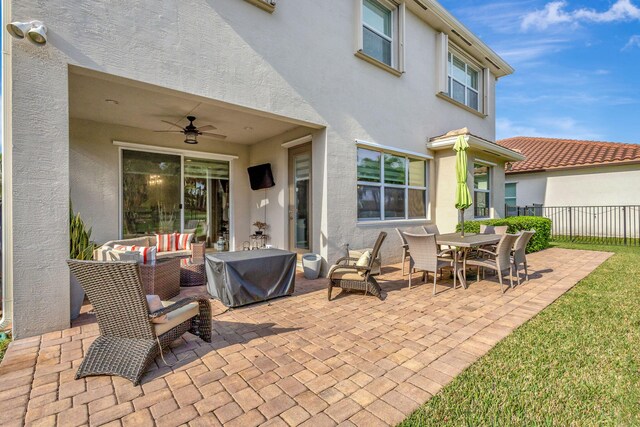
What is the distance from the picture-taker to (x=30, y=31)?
3465 mm

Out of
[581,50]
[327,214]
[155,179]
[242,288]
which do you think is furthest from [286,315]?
[581,50]

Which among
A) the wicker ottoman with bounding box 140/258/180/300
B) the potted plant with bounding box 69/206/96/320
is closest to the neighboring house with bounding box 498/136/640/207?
the wicker ottoman with bounding box 140/258/180/300

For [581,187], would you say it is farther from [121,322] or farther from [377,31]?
[121,322]

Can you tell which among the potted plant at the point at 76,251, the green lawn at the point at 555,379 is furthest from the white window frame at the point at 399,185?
the potted plant at the point at 76,251

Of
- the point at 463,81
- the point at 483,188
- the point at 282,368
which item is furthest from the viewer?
the point at 483,188

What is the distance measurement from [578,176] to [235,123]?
54.1ft

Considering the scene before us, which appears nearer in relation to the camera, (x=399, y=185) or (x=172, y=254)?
(x=172, y=254)

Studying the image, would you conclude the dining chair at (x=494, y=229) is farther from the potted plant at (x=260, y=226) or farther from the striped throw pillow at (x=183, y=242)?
the striped throw pillow at (x=183, y=242)

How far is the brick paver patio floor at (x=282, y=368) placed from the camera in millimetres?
2342

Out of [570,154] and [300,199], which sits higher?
→ [570,154]

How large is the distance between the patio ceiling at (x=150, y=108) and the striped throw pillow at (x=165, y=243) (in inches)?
106

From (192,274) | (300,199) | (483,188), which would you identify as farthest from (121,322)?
(483,188)

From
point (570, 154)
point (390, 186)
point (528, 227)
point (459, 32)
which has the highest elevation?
point (459, 32)

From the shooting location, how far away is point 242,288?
15.6 ft
